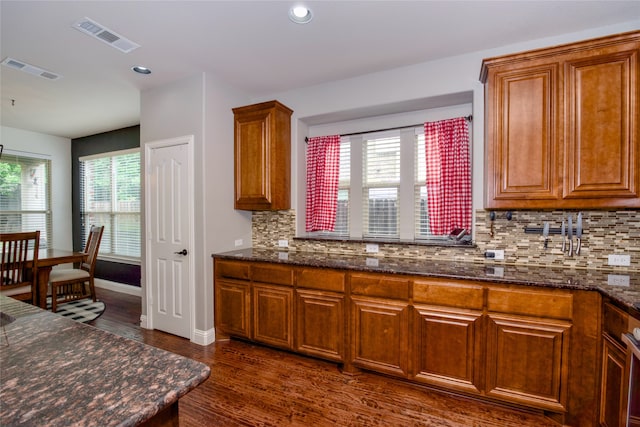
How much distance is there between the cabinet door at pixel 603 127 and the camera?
1952mm

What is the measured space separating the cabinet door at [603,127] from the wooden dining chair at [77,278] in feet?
17.3

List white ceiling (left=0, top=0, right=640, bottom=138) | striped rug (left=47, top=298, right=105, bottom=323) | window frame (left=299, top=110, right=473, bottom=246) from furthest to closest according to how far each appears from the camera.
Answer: striped rug (left=47, top=298, right=105, bottom=323) → window frame (left=299, top=110, right=473, bottom=246) → white ceiling (left=0, top=0, right=640, bottom=138)

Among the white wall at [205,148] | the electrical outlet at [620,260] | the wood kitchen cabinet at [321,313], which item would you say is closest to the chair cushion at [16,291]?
the white wall at [205,148]

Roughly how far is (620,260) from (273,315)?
2816 mm

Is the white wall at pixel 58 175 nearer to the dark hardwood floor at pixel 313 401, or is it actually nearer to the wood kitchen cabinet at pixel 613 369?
the dark hardwood floor at pixel 313 401

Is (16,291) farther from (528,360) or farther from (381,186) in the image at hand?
(528,360)

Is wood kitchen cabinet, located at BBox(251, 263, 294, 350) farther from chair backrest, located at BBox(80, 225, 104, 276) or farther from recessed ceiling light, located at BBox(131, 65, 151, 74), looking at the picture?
chair backrest, located at BBox(80, 225, 104, 276)

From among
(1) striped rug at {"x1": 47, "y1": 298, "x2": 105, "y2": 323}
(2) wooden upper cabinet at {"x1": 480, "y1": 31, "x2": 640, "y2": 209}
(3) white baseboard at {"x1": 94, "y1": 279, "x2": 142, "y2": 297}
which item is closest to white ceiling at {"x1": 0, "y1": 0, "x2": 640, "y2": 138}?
(2) wooden upper cabinet at {"x1": 480, "y1": 31, "x2": 640, "y2": 209}

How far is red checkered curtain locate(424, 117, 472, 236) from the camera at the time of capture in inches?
112

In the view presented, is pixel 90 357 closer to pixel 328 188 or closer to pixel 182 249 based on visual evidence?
pixel 182 249

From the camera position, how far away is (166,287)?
130 inches

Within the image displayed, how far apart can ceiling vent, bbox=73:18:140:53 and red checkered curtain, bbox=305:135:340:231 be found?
1929mm

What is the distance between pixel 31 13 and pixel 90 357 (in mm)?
2589

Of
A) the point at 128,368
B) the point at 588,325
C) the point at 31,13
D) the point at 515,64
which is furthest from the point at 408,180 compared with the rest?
the point at 31,13
